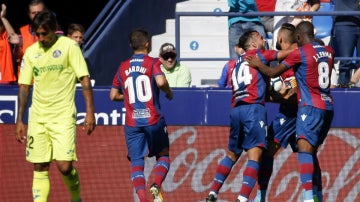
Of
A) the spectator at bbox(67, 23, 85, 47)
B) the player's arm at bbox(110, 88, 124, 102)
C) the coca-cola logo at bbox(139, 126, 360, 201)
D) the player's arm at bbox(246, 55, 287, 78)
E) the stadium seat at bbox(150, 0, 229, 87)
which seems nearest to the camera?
the player's arm at bbox(246, 55, 287, 78)

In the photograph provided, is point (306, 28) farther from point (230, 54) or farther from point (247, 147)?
point (230, 54)

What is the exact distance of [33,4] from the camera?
1631cm

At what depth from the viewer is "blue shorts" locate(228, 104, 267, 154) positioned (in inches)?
571

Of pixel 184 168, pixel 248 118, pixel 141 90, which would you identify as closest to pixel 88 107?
pixel 141 90

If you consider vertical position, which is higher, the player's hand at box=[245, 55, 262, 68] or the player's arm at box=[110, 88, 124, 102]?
Answer: the player's hand at box=[245, 55, 262, 68]

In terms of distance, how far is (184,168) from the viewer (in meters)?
16.3

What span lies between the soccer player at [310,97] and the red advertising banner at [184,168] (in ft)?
6.50

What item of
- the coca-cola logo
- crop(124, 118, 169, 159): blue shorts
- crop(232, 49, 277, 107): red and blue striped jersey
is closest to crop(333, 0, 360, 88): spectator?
the coca-cola logo

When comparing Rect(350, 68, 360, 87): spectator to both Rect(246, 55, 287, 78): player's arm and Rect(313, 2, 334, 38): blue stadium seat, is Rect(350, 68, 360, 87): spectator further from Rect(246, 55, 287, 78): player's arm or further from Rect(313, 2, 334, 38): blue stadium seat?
Rect(246, 55, 287, 78): player's arm

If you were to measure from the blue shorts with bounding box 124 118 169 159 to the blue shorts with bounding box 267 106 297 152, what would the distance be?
4.61 feet

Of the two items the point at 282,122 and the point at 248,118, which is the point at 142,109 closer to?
the point at 248,118

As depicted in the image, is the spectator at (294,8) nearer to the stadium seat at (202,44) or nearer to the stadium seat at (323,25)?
the stadium seat at (323,25)

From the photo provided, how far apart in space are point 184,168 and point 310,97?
281cm

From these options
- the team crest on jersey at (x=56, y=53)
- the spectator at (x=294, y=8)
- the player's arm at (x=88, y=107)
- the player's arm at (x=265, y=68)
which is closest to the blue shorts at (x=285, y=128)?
the player's arm at (x=265, y=68)
